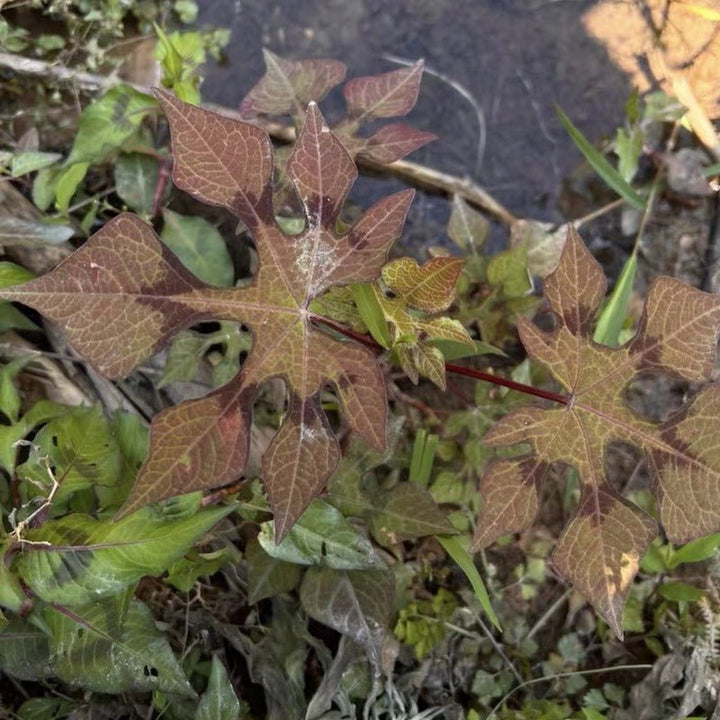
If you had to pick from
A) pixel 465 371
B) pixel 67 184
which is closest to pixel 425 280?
pixel 465 371

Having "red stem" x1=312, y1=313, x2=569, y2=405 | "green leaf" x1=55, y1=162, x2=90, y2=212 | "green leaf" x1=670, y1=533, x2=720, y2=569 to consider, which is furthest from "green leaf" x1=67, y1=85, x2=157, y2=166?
"green leaf" x1=670, y1=533, x2=720, y2=569

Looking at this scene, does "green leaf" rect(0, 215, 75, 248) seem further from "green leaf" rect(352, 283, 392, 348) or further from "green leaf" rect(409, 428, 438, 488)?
"green leaf" rect(409, 428, 438, 488)

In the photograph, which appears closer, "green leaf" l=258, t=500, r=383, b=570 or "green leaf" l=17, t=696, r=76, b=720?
"green leaf" l=258, t=500, r=383, b=570

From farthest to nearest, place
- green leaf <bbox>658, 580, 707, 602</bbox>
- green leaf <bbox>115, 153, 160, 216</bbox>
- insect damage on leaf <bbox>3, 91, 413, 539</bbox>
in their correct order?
green leaf <bbox>115, 153, 160, 216</bbox>
green leaf <bbox>658, 580, 707, 602</bbox>
insect damage on leaf <bbox>3, 91, 413, 539</bbox>

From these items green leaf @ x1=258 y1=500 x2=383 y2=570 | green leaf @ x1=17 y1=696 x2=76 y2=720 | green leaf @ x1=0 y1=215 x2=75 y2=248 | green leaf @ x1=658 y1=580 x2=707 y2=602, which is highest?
green leaf @ x1=0 y1=215 x2=75 y2=248

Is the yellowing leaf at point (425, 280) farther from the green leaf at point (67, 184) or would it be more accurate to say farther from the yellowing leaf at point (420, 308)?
the green leaf at point (67, 184)

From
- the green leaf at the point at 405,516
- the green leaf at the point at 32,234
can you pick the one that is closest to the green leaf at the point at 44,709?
the green leaf at the point at 405,516
